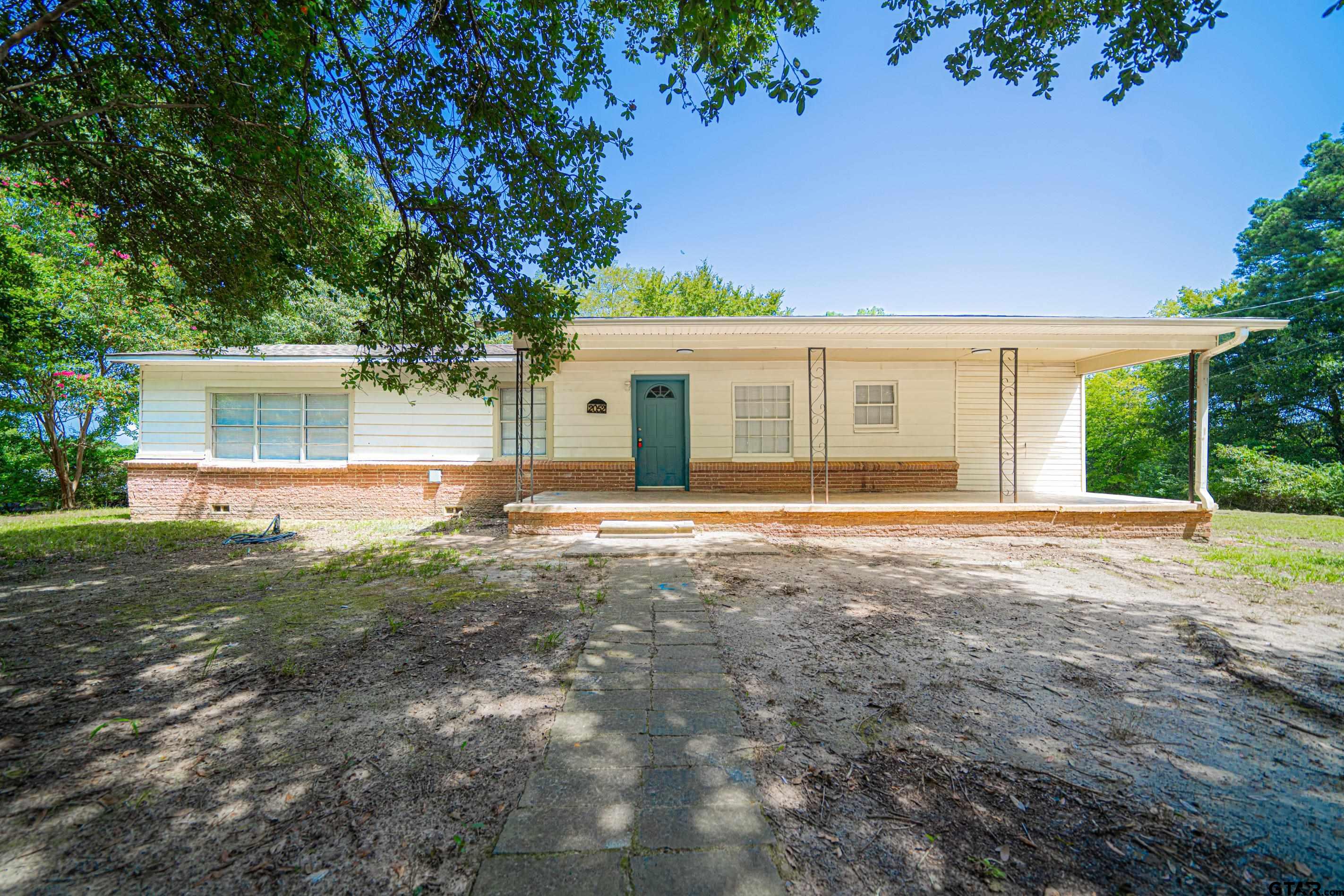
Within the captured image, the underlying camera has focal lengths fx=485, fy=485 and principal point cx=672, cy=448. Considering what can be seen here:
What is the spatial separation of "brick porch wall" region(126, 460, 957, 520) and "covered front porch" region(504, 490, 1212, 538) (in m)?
2.21

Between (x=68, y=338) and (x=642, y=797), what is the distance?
15383 millimetres

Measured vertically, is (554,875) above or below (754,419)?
below

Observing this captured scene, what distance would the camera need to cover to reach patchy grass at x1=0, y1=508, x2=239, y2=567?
618 centimetres

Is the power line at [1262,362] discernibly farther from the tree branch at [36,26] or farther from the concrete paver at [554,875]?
the tree branch at [36,26]

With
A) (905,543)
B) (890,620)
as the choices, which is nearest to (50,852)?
(890,620)

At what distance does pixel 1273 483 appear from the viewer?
40.7 feet

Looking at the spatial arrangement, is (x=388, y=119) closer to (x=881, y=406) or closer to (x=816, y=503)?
(x=816, y=503)

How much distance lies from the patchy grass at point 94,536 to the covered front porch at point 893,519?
4.86 metres

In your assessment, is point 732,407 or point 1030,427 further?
point 1030,427

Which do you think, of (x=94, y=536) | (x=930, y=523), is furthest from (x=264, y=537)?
(x=930, y=523)

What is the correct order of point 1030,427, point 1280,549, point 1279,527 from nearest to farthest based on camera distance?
point 1280,549 → point 1279,527 → point 1030,427

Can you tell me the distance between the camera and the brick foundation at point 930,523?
700cm

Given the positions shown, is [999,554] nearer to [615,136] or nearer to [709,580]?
[709,580]

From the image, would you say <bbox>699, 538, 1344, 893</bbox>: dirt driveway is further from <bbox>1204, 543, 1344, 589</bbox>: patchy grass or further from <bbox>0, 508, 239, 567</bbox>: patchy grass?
<bbox>0, 508, 239, 567</bbox>: patchy grass
